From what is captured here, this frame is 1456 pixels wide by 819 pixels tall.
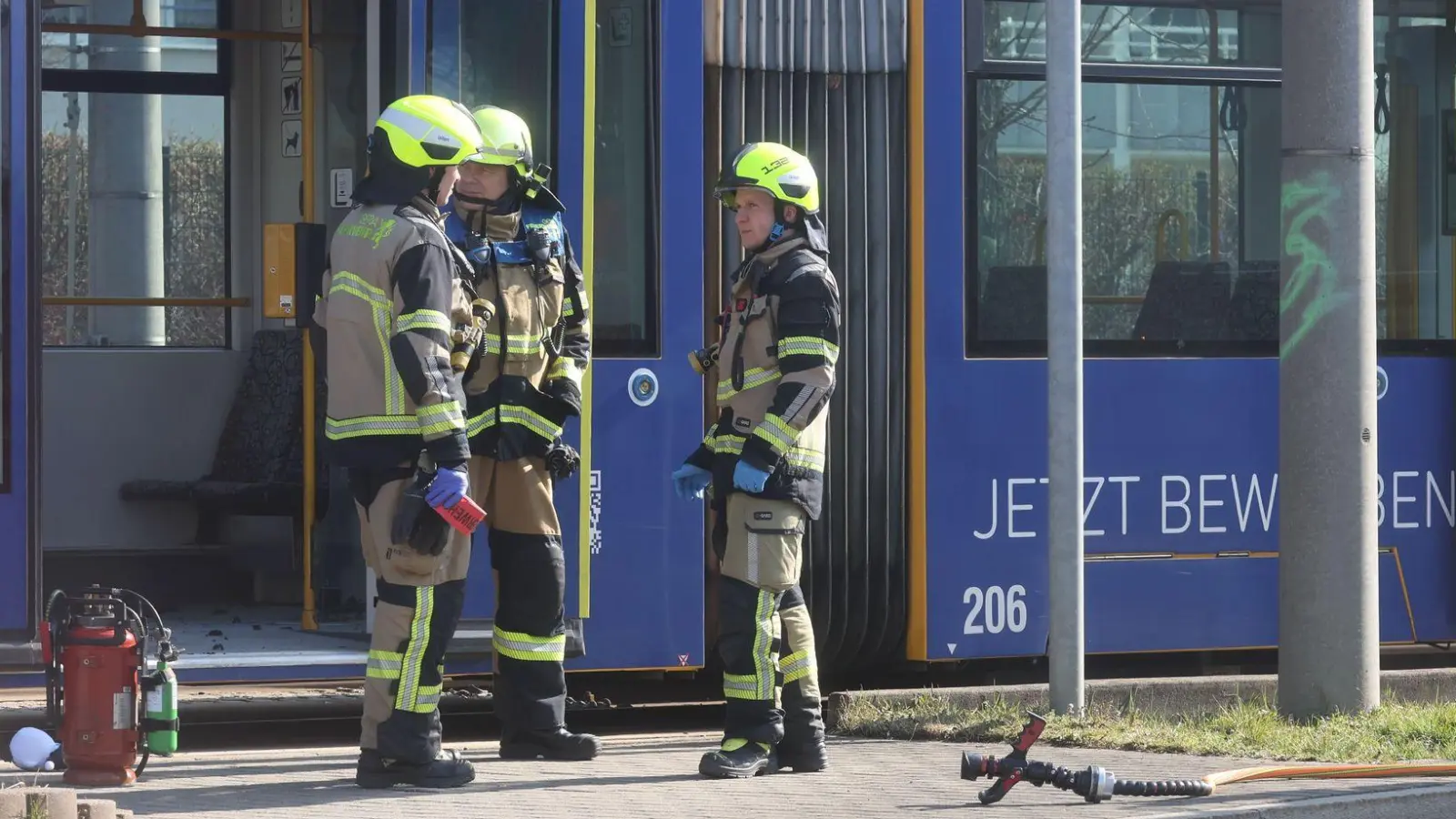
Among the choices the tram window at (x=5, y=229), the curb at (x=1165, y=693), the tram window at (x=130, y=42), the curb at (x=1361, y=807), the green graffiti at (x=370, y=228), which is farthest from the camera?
the tram window at (x=130, y=42)

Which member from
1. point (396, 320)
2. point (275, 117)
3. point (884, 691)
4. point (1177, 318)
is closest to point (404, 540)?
point (396, 320)

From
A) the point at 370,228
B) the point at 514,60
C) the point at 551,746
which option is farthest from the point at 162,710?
the point at 514,60

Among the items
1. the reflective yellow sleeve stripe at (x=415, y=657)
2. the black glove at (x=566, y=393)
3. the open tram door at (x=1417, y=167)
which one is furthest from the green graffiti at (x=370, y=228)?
the open tram door at (x=1417, y=167)

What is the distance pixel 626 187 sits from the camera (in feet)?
24.2

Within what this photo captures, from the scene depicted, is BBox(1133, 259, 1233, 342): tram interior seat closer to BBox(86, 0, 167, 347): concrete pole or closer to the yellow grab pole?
the yellow grab pole

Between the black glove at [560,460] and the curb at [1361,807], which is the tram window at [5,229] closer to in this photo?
the black glove at [560,460]

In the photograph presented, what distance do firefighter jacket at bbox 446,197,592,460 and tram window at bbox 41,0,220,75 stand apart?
3846mm

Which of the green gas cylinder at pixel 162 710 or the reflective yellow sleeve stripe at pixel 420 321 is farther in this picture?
the green gas cylinder at pixel 162 710

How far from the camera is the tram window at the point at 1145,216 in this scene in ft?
25.7

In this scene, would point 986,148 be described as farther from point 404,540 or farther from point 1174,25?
point 404,540

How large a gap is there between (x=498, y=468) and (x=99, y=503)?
410 centimetres

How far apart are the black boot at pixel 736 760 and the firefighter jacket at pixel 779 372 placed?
71cm

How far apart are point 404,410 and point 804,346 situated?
116 centimetres

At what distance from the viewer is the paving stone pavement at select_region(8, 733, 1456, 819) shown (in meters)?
5.50
